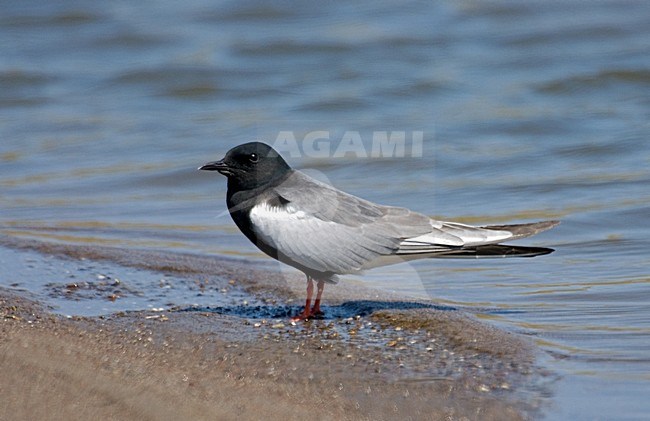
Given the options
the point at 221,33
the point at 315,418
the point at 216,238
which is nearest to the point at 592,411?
the point at 315,418

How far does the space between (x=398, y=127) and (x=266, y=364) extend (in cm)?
627

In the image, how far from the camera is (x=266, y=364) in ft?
15.8

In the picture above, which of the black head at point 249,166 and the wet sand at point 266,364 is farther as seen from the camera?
the black head at point 249,166

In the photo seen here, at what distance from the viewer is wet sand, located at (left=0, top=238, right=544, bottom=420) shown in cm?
408

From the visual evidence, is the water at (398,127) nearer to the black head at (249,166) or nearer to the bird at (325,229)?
the bird at (325,229)

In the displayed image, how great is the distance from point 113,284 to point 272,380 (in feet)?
6.32

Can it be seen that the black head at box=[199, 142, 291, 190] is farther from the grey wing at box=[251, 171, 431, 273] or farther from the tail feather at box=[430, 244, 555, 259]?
the tail feather at box=[430, 244, 555, 259]

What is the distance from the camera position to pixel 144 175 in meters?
9.53

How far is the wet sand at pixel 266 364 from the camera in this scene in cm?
408

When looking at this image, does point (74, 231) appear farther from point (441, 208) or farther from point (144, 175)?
point (441, 208)
